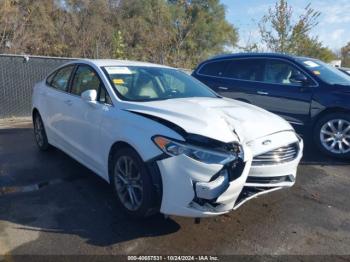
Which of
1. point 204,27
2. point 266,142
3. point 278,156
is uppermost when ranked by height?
point 204,27

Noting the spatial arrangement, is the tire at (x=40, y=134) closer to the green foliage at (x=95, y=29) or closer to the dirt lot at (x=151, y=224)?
the dirt lot at (x=151, y=224)

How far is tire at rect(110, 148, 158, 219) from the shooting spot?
11.3ft

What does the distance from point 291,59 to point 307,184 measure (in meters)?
2.80

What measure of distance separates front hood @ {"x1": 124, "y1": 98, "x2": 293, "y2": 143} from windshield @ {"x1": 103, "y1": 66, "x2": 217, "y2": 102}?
10.0 inches

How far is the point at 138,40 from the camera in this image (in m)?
22.1

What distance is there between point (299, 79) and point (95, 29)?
15.3 m

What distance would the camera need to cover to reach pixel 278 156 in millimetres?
3697

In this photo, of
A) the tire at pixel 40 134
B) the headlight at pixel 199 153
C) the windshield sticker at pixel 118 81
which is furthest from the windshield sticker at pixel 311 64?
the tire at pixel 40 134

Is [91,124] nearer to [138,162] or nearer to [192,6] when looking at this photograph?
[138,162]

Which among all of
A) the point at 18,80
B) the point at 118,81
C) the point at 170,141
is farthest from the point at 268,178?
the point at 18,80

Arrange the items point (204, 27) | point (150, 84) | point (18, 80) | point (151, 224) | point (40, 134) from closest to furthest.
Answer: point (151, 224), point (150, 84), point (40, 134), point (18, 80), point (204, 27)

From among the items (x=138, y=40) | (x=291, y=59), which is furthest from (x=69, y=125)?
(x=138, y=40)

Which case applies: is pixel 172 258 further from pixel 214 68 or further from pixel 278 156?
pixel 214 68

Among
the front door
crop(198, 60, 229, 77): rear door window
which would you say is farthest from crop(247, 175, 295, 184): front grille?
crop(198, 60, 229, 77): rear door window
